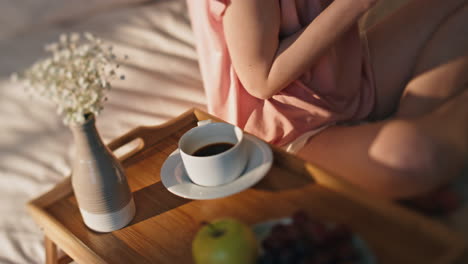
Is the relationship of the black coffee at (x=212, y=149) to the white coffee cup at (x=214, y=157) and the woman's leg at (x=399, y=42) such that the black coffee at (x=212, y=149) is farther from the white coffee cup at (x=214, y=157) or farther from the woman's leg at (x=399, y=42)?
the woman's leg at (x=399, y=42)

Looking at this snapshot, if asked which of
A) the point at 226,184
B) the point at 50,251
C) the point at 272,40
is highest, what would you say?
the point at 272,40

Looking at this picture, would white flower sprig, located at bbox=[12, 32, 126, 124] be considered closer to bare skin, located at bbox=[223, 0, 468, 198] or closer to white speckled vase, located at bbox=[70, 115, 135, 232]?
white speckled vase, located at bbox=[70, 115, 135, 232]

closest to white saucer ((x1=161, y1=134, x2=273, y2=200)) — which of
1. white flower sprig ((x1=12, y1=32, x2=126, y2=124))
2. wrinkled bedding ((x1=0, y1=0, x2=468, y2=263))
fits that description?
white flower sprig ((x1=12, y1=32, x2=126, y2=124))

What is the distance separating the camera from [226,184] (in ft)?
2.47

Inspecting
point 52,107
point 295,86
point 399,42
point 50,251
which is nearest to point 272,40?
point 295,86

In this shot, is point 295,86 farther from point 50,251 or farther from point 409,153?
point 50,251

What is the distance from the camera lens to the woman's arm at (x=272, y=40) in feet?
2.58

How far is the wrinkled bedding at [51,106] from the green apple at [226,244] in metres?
0.47

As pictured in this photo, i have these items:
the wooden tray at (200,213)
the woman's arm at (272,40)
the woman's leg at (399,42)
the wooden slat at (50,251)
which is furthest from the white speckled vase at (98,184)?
the woman's leg at (399,42)

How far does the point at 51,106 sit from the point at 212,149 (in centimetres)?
59

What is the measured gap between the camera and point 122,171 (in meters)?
0.76

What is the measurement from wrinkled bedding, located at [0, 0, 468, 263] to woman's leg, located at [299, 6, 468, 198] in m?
0.21

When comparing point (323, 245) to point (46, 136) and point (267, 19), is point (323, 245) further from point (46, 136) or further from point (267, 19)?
point (46, 136)

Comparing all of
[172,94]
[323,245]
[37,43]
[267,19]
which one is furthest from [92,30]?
[323,245]
